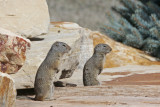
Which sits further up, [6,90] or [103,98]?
[6,90]

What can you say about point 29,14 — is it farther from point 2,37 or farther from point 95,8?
point 95,8

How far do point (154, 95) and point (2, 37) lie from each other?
Result: 2804 mm

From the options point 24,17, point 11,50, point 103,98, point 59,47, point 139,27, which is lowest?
point 103,98

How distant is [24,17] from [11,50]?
9.78 ft

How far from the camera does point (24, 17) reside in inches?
336

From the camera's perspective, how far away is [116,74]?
11.3 m

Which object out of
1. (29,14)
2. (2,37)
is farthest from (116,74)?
(2,37)

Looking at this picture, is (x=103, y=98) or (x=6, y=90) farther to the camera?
(x=103, y=98)

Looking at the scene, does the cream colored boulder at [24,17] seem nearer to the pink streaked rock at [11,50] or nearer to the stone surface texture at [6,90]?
the pink streaked rock at [11,50]

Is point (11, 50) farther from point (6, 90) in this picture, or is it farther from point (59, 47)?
point (59, 47)

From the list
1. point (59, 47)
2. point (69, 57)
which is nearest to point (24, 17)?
point (69, 57)

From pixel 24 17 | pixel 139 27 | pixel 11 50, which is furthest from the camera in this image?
pixel 139 27

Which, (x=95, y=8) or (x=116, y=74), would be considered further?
(x=95, y=8)

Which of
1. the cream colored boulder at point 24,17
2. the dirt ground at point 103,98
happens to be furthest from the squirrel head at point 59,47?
the cream colored boulder at point 24,17
